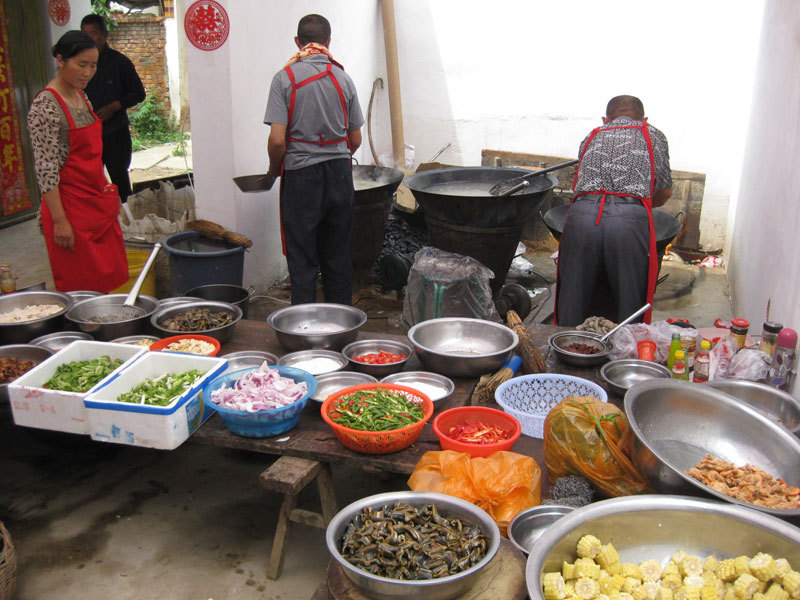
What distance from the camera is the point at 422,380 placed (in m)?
3.32

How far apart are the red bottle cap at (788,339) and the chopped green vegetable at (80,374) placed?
3069 mm

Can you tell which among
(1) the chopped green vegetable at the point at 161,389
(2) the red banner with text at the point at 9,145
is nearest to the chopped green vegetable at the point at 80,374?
(1) the chopped green vegetable at the point at 161,389

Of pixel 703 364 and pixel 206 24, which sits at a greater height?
pixel 206 24

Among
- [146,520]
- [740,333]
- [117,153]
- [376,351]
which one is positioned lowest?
[146,520]

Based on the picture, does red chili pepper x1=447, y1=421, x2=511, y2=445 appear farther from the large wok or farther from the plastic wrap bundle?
the plastic wrap bundle

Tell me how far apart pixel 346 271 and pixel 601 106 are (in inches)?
182

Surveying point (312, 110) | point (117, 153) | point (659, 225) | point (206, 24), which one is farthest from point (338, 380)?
point (117, 153)

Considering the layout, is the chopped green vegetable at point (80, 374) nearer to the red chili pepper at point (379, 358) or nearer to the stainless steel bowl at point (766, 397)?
the red chili pepper at point (379, 358)

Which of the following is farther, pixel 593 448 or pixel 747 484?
pixel 593 448

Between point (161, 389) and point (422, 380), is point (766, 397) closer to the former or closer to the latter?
point (422, 380)

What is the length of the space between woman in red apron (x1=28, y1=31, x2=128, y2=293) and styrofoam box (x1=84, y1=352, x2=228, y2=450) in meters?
1.63

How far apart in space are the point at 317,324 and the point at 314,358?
486 millimetres

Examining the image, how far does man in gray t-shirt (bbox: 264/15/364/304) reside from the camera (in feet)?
15.2

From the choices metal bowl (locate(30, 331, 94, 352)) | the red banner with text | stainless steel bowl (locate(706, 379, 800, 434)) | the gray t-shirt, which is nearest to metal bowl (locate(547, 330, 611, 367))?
stainless steel bowl (locate(706, 379, 800, 434))
